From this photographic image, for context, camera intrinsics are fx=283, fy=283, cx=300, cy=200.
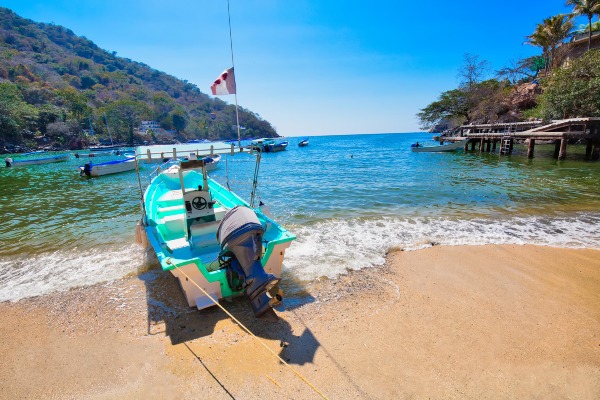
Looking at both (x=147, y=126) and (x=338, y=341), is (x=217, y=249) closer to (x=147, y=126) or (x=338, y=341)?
(x=338, y=341)

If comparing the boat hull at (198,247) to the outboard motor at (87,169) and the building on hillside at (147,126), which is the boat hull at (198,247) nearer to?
the outboard motor at (87,169)

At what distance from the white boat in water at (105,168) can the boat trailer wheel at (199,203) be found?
23.4 meters

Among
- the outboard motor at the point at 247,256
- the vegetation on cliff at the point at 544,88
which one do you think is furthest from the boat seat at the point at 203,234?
the vegetation on cliff at the point at 544,88

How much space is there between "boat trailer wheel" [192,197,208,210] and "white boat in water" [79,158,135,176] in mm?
23371

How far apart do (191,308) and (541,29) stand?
191 ft

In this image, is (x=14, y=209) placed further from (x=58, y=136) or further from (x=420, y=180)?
(x=58, y=136)

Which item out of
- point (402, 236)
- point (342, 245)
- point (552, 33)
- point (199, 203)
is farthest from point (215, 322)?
point (552, 33)

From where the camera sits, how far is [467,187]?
1517cm

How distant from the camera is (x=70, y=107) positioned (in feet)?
268

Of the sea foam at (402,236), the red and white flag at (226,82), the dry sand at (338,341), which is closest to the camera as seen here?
the dry sand at (338,341)

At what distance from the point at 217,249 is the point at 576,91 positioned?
117ft

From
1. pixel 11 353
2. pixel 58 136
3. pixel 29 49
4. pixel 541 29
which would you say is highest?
pixel 29 49

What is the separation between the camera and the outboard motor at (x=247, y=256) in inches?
157

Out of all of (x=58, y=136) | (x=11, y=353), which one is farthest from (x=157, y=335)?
(x=58, y=136)
